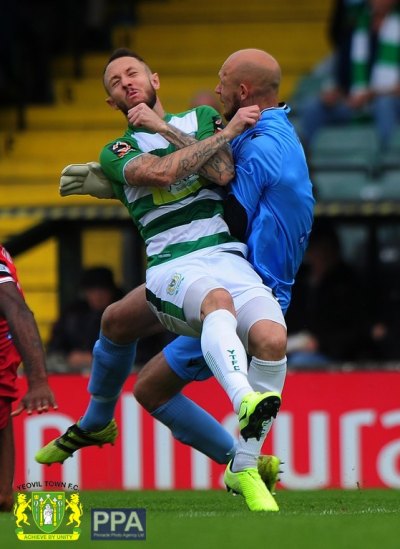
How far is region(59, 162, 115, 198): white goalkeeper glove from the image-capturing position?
770cm

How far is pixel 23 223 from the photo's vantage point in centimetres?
1489

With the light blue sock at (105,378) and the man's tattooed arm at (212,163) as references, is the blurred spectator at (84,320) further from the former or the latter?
the man's tattooed arm at (212,163)

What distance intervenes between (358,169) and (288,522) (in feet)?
22.4

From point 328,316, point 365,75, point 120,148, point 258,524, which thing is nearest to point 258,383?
point 258,524

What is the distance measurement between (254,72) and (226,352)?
1.44 metres

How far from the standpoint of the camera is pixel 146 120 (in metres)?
7.27

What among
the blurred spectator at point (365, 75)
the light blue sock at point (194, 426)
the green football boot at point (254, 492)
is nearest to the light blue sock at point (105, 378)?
the light blue sock at point (194, 426)

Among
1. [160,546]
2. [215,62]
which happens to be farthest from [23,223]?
[160,546]

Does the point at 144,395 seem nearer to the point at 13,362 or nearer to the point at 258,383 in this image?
the point at 13,362

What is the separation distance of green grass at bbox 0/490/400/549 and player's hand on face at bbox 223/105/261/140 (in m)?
1.65

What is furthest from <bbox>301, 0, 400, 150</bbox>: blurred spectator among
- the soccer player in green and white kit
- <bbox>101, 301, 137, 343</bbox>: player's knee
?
the soccer player in green and white kit

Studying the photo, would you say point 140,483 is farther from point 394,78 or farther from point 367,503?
point 394,78

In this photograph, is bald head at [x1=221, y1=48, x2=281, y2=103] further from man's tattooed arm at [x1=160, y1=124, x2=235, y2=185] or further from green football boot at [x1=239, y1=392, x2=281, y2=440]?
green football boot at [x1=239, y1=392, x2=281, y2=440]

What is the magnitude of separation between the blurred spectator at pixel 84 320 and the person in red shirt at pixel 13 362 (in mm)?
3659
